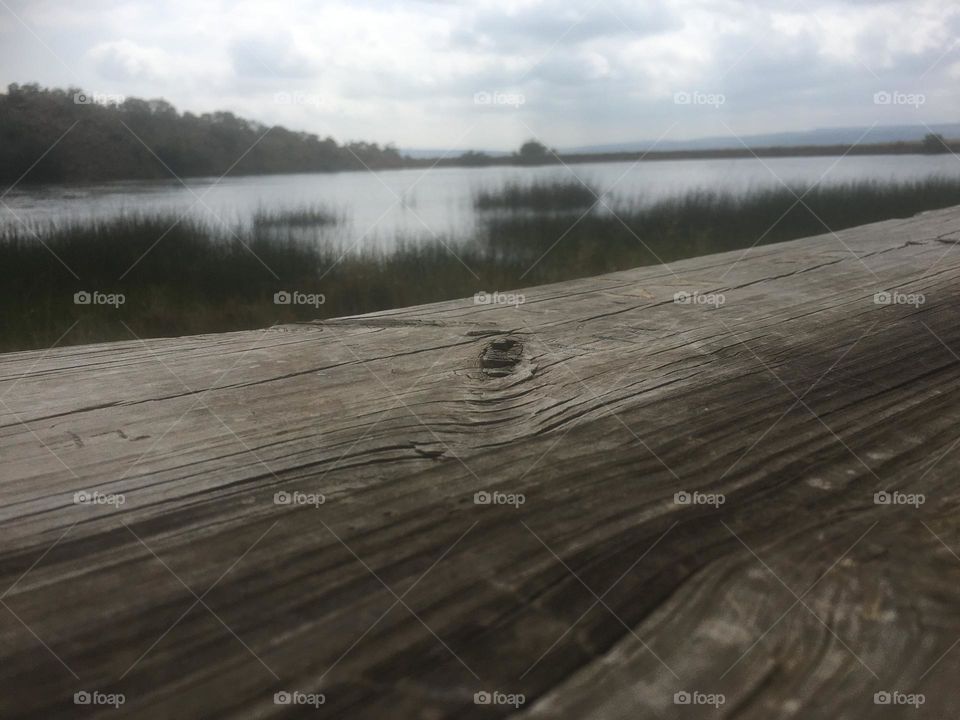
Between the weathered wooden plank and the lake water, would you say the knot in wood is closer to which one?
the weathered wooden plank

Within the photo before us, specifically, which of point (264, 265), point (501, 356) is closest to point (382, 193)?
point (264, 265)

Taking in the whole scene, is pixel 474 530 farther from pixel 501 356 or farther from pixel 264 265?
pixel 264 265

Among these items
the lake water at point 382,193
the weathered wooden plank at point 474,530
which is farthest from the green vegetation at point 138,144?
the weathered wooden plank at point 474,530

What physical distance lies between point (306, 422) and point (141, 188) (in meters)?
4.92

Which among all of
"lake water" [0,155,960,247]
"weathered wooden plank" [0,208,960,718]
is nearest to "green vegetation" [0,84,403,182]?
"lake water" [0,155,960,247]

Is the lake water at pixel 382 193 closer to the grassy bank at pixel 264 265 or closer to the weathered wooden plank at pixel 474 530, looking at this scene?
the grassy bank at pixel 264 265

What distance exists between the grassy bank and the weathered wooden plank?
3.32m

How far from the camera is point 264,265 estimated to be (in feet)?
15.3

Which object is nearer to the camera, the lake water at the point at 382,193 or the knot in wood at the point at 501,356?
the knot in wood at the point at 501,356

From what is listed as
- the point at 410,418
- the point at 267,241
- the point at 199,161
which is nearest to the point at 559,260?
the point at 267,241

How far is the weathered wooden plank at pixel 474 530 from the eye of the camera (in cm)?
39

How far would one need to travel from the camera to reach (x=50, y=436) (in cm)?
60

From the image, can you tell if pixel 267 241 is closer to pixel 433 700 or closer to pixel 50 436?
pixel 50 436

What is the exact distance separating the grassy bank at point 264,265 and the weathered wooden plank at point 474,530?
332 centimetres
